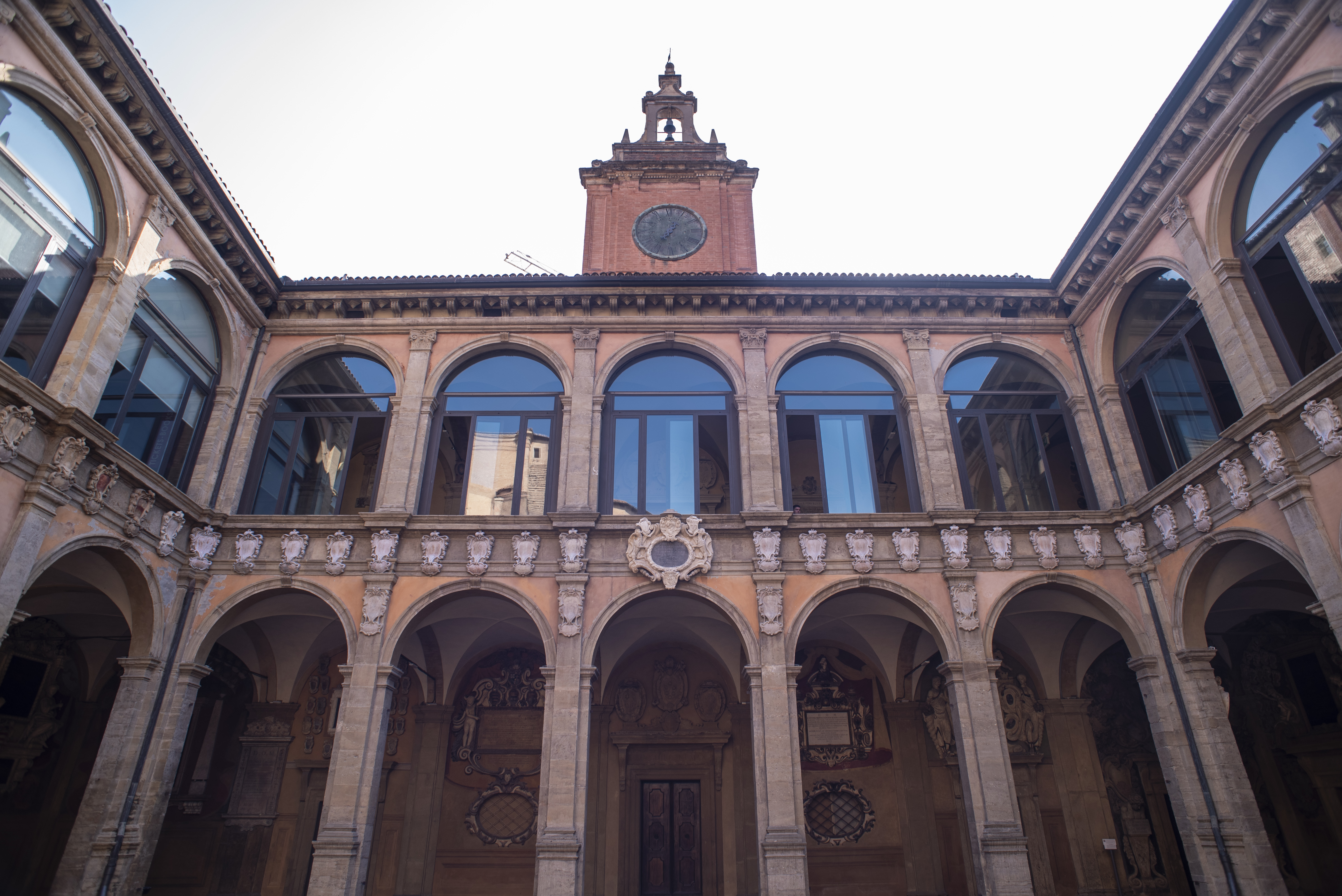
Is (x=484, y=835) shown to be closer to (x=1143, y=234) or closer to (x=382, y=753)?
(x=382, y=753)

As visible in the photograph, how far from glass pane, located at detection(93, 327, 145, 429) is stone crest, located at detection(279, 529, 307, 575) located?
9.91ft

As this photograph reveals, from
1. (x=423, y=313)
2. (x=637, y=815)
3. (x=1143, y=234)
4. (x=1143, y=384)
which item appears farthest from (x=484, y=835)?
(x=1143, y=234)

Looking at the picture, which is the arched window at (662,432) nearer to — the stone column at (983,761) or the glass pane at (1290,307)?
the stone column at (983,761)

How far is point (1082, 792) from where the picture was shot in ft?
46.2

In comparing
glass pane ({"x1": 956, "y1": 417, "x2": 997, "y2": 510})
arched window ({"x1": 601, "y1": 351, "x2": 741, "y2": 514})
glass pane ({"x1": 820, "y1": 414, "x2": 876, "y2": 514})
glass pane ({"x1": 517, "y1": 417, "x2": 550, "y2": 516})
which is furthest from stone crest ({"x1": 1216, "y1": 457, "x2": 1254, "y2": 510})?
glass pane ({"x1": 517, "y1": 417, "x2": 550, "y2": 516})

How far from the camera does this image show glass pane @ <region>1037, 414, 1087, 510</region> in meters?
14.7

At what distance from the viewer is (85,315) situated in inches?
Result: 408

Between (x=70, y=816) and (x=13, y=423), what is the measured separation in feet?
28.8

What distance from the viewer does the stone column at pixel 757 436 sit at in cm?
1312

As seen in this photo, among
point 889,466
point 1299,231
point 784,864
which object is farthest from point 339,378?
point 1299,231

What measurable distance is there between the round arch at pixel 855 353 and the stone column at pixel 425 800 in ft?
30.3

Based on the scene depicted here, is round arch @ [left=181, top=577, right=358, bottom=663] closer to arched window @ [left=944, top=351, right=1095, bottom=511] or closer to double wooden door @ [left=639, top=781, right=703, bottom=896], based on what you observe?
double wooden door @ [left=639, top=781, right=703, bottom=896]

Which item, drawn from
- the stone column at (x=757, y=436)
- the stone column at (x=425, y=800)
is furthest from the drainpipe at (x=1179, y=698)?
the stone column at (x=425, y=800)

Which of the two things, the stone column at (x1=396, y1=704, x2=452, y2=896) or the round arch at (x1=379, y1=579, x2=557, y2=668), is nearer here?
the round arch at (x1=379, y1=579, x2=557, y2=668)
